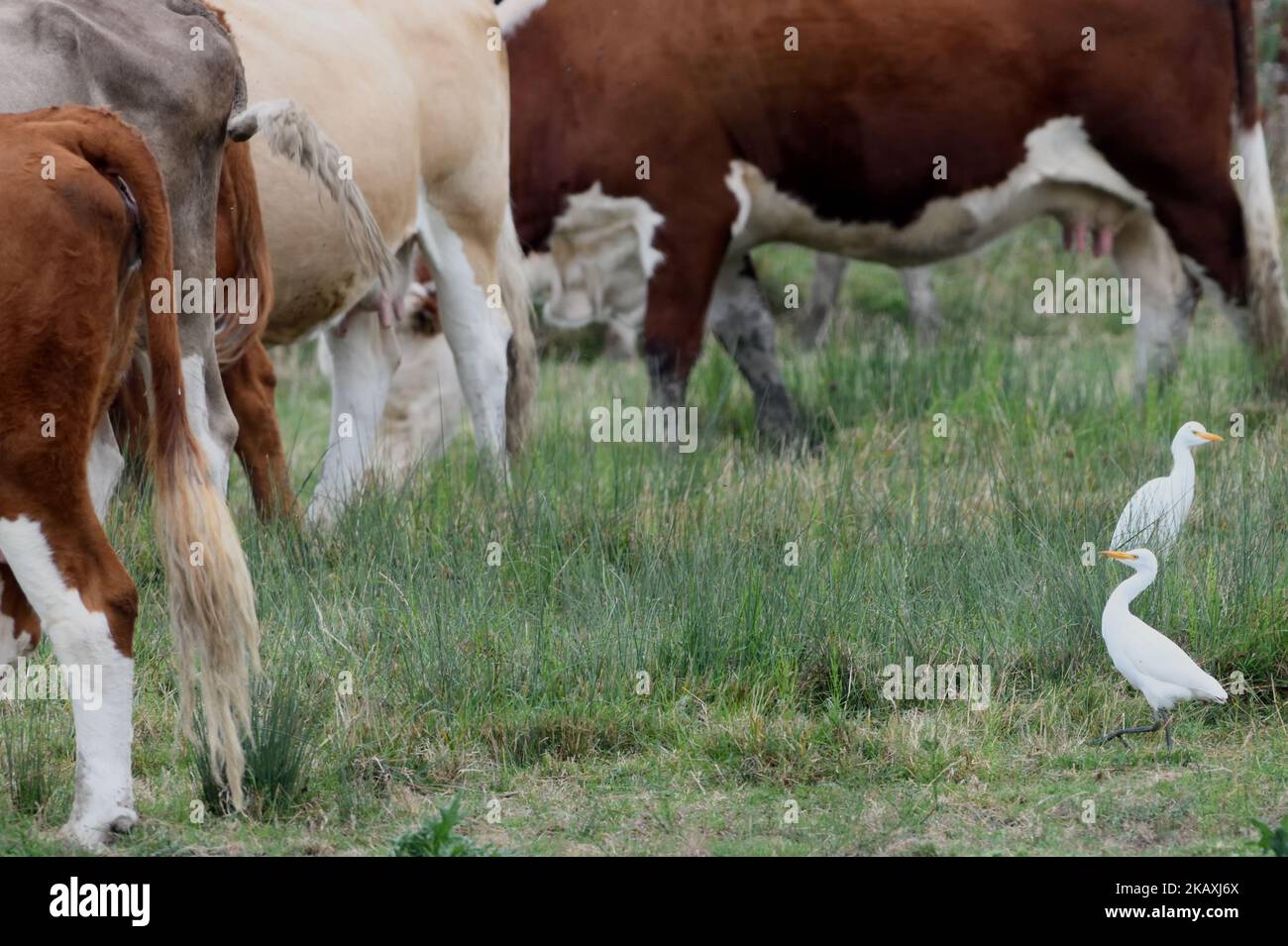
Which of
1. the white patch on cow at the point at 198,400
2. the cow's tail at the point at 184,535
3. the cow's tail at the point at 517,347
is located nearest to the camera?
the cow's tail at the point at 184,535

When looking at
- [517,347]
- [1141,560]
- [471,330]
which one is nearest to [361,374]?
[471,330]

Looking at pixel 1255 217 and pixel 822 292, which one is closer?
pixel 1255 217

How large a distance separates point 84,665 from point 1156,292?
5.83 metres

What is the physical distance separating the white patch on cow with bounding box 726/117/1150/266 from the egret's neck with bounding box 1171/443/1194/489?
2.34 m

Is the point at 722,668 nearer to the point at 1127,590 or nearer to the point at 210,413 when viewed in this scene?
the point at 1127,590

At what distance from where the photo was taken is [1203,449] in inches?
268

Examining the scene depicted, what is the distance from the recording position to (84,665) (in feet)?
13.2

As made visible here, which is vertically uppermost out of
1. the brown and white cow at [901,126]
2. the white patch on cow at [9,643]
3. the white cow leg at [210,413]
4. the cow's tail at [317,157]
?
the brown and white cow at [901,126]

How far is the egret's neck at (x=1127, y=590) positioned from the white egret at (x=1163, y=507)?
0.65 meters

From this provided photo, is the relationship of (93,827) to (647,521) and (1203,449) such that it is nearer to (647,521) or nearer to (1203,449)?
(647,521)

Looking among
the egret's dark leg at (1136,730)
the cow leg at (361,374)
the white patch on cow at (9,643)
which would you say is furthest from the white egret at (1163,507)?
the cow leg at (361,374)

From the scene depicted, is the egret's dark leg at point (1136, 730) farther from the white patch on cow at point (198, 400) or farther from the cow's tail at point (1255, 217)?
the cow's tail at point (1255, 217)

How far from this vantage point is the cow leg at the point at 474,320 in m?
7.25

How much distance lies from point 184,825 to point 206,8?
231 centimetres
